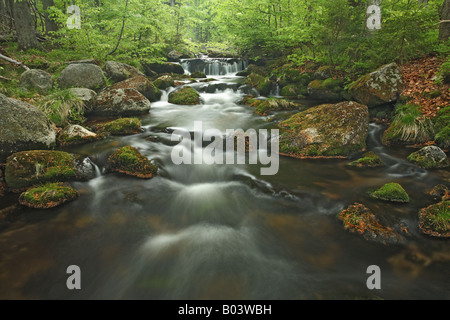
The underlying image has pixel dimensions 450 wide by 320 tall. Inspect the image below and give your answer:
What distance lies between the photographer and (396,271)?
3.07 meters

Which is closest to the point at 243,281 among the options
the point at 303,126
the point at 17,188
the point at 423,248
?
the point at 423,248

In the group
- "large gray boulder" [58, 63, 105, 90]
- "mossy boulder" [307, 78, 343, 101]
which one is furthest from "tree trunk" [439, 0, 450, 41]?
"large gray boulder" [58, 63, 105, 90]

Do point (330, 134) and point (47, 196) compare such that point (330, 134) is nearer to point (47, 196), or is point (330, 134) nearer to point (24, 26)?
point (47, 196)

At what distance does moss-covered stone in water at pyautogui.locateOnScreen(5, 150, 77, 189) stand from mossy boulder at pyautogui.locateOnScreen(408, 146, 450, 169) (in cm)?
808

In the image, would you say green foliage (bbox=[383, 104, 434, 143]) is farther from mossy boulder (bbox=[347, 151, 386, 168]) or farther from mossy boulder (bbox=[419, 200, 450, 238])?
mossy boulder (bbox=[419, 200, 450, 238])

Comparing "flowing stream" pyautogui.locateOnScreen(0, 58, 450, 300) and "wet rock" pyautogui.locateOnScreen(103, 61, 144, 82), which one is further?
"wet rock" pyautogui.locateOnScreen(103, 61, 144, 82)

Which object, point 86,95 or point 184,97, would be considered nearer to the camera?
point 86,95

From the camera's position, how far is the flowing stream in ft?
9.50

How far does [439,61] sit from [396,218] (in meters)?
7.90

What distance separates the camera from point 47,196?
4215 mm

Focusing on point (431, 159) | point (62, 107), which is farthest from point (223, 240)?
point (62, 107)

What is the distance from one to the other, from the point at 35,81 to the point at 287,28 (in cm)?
1143
